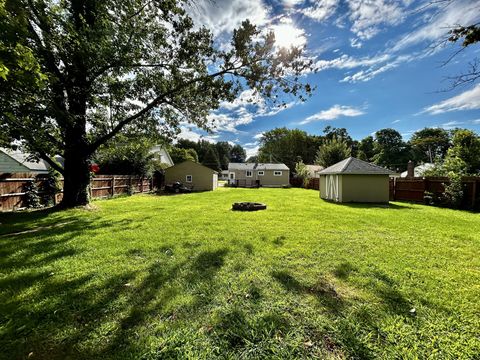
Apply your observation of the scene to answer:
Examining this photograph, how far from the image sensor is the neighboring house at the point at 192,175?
74.9ft

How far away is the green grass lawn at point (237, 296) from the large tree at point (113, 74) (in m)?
3.95

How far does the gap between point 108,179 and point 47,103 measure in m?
8.55

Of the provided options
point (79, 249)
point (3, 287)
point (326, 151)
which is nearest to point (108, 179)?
point (79, 249)

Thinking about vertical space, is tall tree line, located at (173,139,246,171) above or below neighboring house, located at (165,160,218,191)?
above

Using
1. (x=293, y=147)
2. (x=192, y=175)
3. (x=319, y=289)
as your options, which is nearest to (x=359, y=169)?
(x=319, y=289)

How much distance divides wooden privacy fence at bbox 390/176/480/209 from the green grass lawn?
27.5 ft

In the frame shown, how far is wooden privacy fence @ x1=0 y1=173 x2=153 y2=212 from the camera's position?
8.15 metres

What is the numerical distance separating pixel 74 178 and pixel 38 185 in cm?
178

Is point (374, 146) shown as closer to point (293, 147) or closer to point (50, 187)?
point (293, 147)

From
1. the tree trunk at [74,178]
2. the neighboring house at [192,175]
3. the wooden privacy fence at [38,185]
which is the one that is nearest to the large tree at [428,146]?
the neighboring house at [192,175]

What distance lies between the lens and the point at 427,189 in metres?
13.3

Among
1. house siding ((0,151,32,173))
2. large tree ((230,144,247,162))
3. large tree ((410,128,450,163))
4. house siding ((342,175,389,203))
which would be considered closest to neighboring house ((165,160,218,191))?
house siding ((0,151,32,173))

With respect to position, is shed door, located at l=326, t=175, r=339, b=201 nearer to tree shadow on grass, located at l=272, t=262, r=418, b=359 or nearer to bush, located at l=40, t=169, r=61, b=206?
tree shadow on grass, located at l=272, t=262, r=418, b=359

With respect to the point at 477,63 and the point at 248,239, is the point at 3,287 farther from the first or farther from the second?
the point at 477,63
